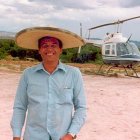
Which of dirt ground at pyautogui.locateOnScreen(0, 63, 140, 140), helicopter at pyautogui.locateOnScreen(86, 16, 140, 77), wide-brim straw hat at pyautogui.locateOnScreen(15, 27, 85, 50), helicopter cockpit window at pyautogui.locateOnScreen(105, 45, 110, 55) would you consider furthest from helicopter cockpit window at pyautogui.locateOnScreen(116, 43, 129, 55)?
wide-brim straw hat at pyautogui.locateOnScreen(15, 27, 85, 50)

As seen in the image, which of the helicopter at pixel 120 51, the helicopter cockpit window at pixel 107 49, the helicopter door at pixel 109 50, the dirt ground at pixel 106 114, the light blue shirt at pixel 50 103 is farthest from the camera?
the helicopter cockpit window at pixel 107 49

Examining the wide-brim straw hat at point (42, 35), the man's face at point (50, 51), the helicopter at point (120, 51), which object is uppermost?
the wide-brim straw hat at point (42, 35)

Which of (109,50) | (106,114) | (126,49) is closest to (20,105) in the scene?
(106,114)

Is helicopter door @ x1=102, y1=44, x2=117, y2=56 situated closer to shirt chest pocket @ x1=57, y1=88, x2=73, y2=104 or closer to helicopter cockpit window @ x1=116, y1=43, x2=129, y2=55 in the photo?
helicopter cockpit window @ x1=116, y1=43, x2=129, y2=55

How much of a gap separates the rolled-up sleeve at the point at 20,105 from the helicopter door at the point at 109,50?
60.7 ft

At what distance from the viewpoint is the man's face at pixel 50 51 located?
2.98 meters

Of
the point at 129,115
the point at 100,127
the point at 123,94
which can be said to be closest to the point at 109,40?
the point at 123,94

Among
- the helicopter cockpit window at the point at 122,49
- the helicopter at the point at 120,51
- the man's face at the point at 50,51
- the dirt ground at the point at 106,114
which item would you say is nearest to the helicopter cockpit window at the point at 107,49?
the helicopter at the point at 120,51

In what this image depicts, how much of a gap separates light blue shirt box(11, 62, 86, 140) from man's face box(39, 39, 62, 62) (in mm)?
58

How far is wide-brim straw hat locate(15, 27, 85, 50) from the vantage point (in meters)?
2.93

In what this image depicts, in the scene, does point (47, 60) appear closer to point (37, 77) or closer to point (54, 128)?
point (37, 77)

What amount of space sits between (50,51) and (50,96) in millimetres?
294

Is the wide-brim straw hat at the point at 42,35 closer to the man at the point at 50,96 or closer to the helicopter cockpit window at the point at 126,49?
the man at the point at 50,96

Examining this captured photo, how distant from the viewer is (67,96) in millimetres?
2955
